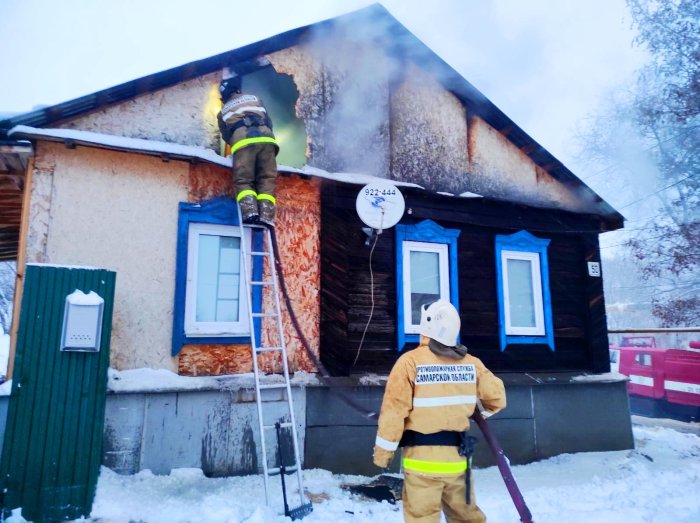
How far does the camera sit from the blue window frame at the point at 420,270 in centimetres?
657

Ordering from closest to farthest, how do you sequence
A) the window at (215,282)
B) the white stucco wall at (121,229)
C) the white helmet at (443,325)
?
1. the white helmet at (443,325)
2. the white stucco wall at (121,229)
3. the window at (215,282)

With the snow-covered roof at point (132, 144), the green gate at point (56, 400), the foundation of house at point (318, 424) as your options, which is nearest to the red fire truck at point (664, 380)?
the foundation of house at point (318, 424)

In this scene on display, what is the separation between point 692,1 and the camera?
50.7ft

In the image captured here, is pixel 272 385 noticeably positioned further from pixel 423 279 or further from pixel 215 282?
pixel 423 279

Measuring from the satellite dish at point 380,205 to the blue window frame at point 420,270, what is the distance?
1.69 feet

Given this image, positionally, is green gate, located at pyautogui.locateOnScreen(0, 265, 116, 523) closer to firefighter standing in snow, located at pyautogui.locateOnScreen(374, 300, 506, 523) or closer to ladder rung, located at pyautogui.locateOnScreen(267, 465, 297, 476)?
ladder rung, located at pyautogui.locateOnScreen(267, 465, 297, 476)

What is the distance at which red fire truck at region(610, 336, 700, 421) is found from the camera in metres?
9.80

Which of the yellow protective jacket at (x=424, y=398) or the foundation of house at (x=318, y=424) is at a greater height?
the yellow protective jacket at (x=424, y=398)

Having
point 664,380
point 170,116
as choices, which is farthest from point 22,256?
point 664,380

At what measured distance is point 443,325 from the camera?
10.6 ft

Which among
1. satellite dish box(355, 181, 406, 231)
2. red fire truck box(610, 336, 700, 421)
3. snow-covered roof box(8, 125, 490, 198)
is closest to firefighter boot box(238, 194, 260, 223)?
snow-covered roof box(8, 125, 490, 198)

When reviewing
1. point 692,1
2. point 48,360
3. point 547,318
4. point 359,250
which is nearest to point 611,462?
point 547,318

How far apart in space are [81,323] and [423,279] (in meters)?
4.47

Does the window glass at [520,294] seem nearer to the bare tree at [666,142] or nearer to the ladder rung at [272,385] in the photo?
the ladder rung at [272,385]
